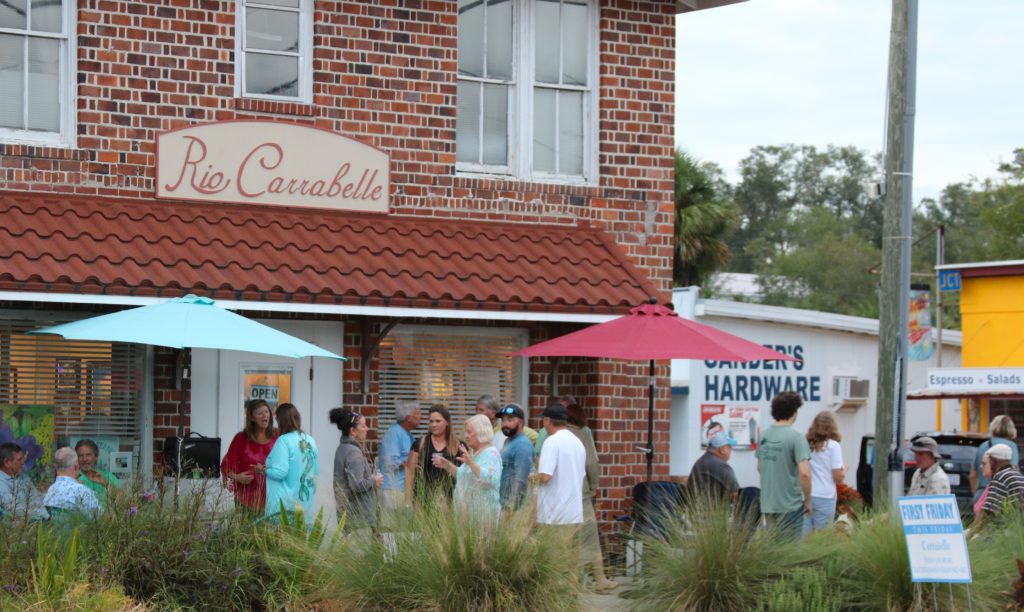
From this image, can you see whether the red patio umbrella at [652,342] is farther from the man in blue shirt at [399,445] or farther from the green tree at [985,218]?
the green tree at [985,218]

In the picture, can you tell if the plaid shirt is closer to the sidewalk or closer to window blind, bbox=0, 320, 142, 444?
the sidewalk

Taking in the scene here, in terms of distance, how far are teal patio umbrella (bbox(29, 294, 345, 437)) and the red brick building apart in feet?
2.85

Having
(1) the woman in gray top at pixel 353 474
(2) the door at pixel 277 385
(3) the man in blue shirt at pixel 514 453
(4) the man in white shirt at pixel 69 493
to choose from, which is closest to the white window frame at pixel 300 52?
(2) the door at pixel 277 385

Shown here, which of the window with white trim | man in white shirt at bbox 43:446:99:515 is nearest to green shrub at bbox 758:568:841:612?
man in white shirt at bbox 43:446:99:515

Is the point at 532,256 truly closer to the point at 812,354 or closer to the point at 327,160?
the point at 327,160

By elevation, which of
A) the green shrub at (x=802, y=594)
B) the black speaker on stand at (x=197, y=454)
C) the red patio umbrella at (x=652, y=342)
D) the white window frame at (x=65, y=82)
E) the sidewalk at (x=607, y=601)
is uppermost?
the white window frame at (x=65, y=82)

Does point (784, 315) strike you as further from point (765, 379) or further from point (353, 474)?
point (353, 474)

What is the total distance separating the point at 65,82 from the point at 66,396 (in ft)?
8.95

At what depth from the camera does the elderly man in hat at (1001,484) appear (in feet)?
37.2

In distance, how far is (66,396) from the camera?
1280cm

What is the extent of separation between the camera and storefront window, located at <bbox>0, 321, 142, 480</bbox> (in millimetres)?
12547

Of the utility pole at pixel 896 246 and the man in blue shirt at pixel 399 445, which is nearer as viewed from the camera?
the man in blue shirt at pixel 399 445

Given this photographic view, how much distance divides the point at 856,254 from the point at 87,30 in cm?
5363

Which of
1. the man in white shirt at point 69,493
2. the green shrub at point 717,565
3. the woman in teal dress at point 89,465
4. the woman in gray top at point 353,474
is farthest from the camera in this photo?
the woman in teal dress at point 89,465
